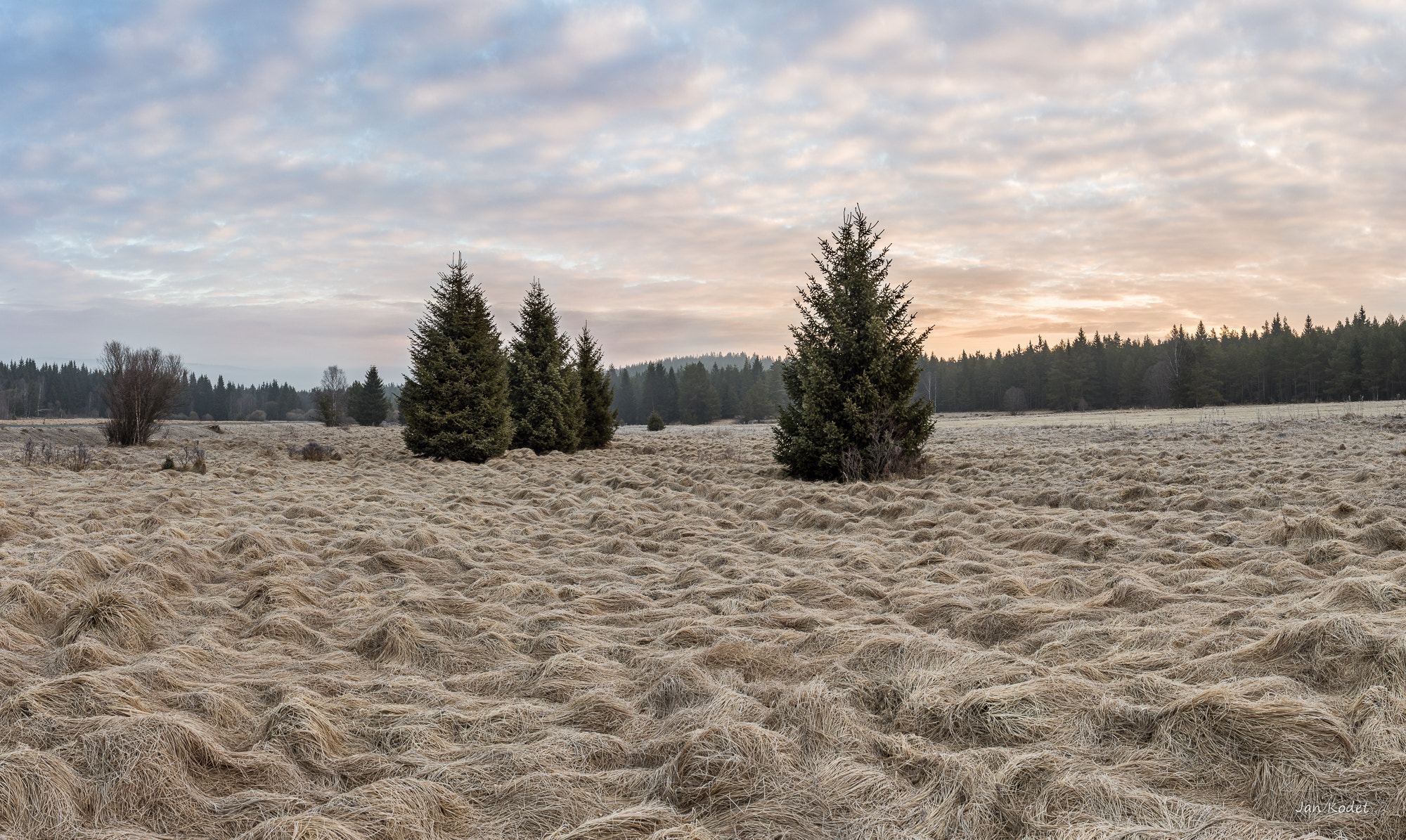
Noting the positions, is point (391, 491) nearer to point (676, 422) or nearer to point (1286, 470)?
point (1286, 470)

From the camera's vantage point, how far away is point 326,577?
6324mm

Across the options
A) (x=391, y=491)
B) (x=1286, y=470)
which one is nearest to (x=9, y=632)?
(x=391, y=491)

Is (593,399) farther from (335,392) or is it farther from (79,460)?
(335,392)

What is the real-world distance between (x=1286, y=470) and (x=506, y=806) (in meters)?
13.2

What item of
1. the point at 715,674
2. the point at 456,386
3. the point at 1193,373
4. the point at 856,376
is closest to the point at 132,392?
the point at 456,386

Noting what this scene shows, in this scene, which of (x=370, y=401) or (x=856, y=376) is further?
(x=370, y=401)

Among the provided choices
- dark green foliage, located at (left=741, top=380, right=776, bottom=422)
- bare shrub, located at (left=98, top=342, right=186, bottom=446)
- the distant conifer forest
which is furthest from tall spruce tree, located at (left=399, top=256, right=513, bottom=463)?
dark green foliage, located at (left=741, top=380, right=776, bottom=422)

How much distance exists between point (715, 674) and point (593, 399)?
22.7 meters

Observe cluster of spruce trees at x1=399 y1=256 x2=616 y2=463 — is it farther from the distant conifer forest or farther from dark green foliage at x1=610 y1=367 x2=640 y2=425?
dark green foliage at x1=610 y1=367 x2=640 y2=425

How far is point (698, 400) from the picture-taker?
293 feet

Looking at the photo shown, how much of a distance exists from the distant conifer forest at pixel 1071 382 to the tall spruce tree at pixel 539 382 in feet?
119

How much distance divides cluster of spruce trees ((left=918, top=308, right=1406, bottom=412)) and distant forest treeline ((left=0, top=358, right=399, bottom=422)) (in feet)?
256

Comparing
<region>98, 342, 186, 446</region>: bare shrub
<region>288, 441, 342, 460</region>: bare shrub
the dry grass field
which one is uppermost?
<region>98, 342, 186, 446</region>: bare shrub

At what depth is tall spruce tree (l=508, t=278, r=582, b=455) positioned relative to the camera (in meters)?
22.4
